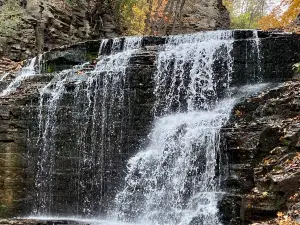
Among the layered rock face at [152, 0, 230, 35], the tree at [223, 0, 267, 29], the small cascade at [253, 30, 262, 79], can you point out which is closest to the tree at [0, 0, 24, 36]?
the layered rock face at [152, 0, 230, 35]

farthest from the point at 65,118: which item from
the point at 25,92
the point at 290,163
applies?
the point at 290,163

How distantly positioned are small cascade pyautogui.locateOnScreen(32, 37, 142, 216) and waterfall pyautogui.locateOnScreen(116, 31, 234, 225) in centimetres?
110

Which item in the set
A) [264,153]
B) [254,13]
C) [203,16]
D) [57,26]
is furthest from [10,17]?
[254,13]

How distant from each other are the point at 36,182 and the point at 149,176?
3.79m

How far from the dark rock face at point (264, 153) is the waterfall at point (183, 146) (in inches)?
20.1

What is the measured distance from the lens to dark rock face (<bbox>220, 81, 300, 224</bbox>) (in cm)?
750

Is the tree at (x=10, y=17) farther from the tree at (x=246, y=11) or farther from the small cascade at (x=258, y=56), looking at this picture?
the tree at (x=246, y=11)

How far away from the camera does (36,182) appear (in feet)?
40.6

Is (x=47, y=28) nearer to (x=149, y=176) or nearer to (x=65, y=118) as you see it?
(x=65, y=118)

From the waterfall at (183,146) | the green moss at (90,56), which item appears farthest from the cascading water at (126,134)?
the green moss at (90,56)

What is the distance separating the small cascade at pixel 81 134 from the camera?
12086mm

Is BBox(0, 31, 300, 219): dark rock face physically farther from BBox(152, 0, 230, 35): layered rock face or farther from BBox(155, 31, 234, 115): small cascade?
BBox(152, 0, 230, 35): layered rock face

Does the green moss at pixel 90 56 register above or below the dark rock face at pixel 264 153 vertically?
above

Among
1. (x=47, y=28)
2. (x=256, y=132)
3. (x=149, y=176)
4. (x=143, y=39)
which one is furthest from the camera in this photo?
(x=47, y=28)
